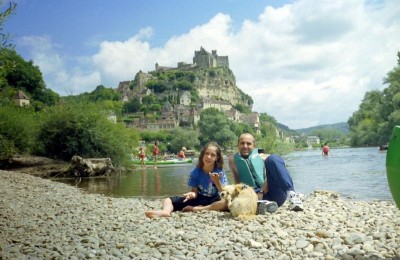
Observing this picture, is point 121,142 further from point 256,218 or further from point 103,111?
point 256,218

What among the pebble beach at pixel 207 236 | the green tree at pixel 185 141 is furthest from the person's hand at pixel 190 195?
the green tree at pixel 185 141

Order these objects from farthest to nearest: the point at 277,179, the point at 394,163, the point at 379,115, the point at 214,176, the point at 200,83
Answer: the point at 200,83
the point at 379,115
the point at 277,179
the point at 214,176
the point at 394,163

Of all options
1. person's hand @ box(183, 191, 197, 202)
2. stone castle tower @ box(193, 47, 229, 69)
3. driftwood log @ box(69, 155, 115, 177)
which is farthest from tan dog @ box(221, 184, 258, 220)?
stone castle tower @ box(193, 47, 229, 69)

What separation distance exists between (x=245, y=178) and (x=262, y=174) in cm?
32

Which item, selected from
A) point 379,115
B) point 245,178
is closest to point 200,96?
point 379,115

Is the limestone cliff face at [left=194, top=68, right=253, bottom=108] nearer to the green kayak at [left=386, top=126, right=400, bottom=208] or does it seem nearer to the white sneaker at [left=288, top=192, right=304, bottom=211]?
the white sneaker at [left=288, top=192, right=304, bottom=211]

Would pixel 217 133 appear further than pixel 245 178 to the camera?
Yes

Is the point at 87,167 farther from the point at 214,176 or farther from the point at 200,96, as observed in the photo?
the point at 200,96

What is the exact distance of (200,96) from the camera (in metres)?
140

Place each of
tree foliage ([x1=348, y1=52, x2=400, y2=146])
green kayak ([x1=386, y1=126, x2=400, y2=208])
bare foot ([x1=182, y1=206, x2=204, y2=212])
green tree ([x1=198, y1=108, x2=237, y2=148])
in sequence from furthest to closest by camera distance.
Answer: green tree ([x1=198, y1=108, x2=237, y2=148]), tree foliage ([x1=348, y1=52, x2=400, y2=146]), bare foot ([x1=182, y1=206, x2=204, y2=212]), green kayak ([x1=386, y1=126, x2=400, y2=208])

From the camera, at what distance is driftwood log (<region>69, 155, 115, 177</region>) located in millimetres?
22531

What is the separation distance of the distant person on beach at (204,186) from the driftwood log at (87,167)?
54.4ft

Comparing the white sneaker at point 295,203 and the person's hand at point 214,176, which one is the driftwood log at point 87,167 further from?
the white sneaker at point 295,203

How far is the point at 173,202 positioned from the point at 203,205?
22.8 inches
